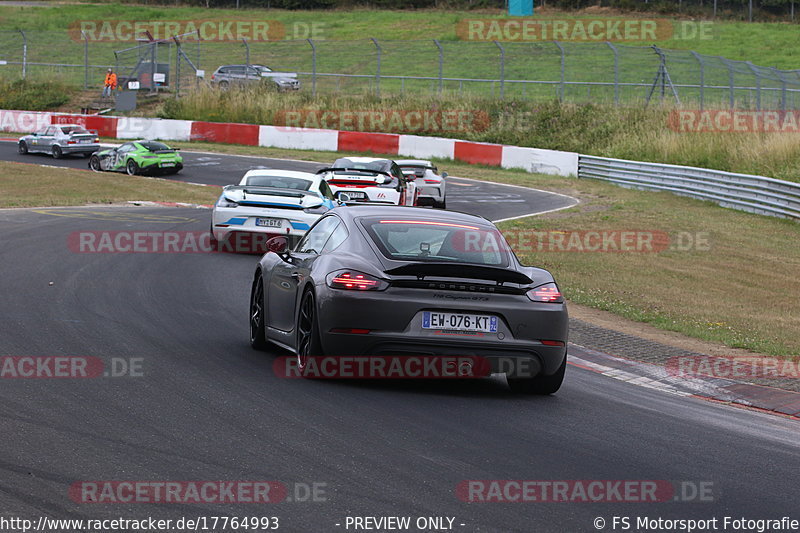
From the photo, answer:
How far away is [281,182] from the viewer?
18062 mm

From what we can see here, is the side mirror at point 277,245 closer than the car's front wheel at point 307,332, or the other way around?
the car's front wheel at point 307,332

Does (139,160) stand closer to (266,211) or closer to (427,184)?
(427,184)

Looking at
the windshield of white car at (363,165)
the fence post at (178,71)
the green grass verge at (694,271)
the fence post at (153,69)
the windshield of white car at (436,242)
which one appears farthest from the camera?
the fence post at (153,69)

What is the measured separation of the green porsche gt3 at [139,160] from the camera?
110ft

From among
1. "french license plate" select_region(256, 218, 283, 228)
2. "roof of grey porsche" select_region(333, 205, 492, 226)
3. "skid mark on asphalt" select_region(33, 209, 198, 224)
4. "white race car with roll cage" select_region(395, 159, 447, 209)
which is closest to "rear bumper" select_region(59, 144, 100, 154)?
"skid mark on asphalt" select_region(33, 209, 198, 224)

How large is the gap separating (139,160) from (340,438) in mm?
28315

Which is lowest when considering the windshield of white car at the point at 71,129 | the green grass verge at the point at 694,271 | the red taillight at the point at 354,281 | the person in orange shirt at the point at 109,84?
the green grass verge at the point at 694,271

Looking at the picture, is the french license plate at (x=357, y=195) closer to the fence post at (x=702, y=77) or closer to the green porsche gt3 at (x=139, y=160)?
the green porsche gt3 at (x=139, y=160)

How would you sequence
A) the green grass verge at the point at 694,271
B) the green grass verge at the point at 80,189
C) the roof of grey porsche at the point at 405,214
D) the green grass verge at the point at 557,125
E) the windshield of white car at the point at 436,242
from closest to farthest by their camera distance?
the windshield of white car at the point at 436,242
the roof of grey porsche at the point at 405,214
the green grass verge at the point at 694,271
the green grass verge at the point at 80,189
the green grass verge at the point at 557,125

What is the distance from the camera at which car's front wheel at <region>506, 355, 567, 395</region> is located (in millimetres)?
8258

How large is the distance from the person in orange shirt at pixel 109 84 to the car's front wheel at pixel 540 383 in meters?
45.4

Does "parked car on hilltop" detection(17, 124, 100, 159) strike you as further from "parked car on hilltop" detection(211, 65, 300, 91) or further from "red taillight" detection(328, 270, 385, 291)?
"red taillight" detection(328, 270, 385, 291)

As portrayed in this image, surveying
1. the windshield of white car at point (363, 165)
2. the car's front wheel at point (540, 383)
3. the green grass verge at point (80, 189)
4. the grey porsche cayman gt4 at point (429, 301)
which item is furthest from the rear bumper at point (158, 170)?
the car's front wheel at point (540, 383)

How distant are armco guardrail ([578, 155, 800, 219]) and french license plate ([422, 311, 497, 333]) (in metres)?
17.6
